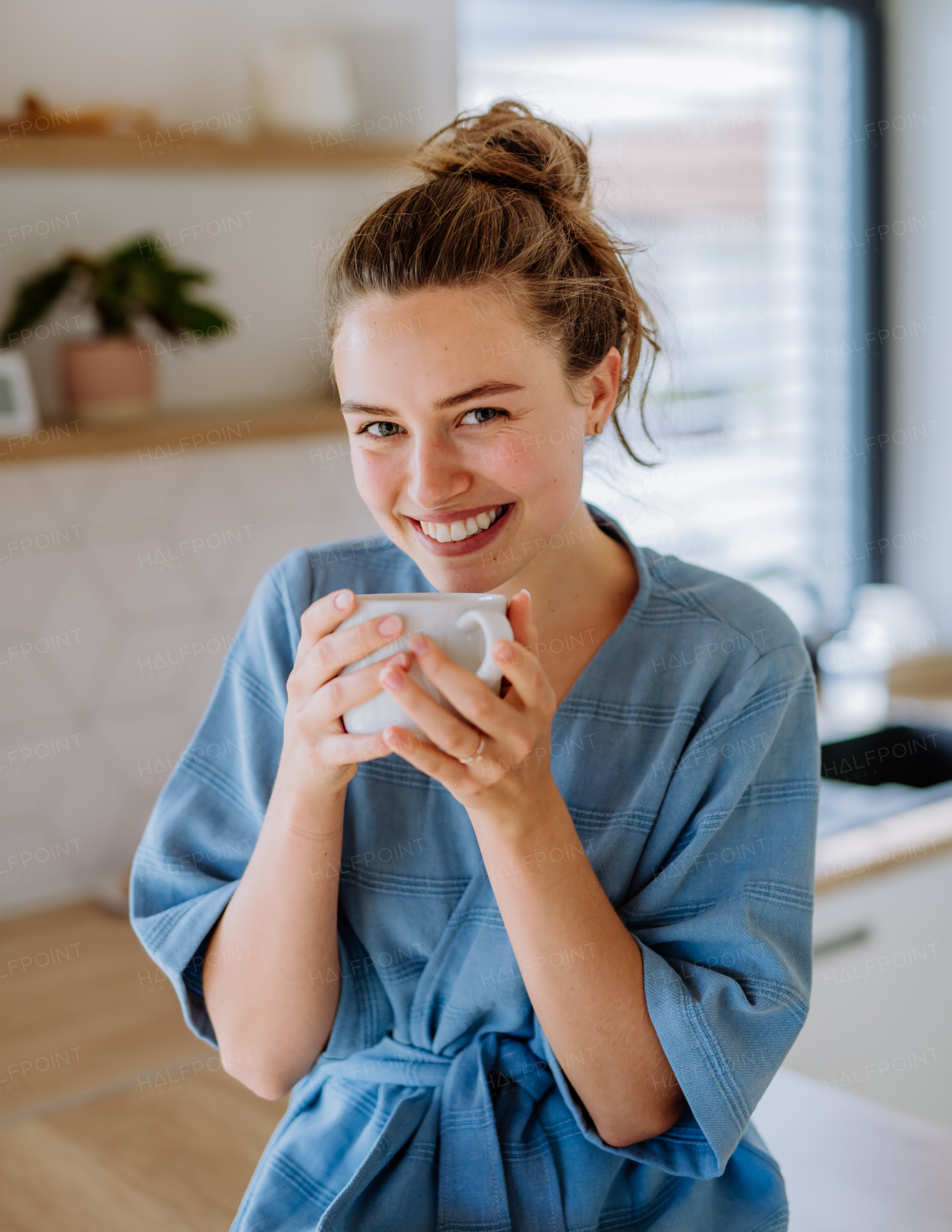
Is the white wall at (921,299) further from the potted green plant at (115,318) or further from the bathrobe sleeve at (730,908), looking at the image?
the bathrobe sleeve at (730,908)

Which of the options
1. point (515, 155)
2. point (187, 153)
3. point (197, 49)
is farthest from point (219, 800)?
point (197, 49)

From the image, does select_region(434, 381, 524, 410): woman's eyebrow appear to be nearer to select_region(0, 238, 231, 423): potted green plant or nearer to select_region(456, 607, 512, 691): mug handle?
select_region(456, 607, 512, 691): mug handle

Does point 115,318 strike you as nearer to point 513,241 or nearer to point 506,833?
point 513,241

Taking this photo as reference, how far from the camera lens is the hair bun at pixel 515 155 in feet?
3.66

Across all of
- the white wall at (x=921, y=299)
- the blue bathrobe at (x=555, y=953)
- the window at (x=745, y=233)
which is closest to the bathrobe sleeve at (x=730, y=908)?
the blue bathrobe at (x=555, y=953)

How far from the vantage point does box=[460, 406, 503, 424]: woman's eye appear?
1.00 meters

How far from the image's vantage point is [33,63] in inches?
72.1

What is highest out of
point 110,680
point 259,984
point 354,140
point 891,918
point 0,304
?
point 354,140

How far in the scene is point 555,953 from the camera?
96 centimetres

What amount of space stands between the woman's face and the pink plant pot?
0.83 meters

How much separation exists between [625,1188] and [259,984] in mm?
354

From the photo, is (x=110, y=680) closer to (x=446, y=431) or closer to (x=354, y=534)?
(x=354, y=534)

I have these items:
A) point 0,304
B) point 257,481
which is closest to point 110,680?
point 257,481

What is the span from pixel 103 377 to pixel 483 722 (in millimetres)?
1169
